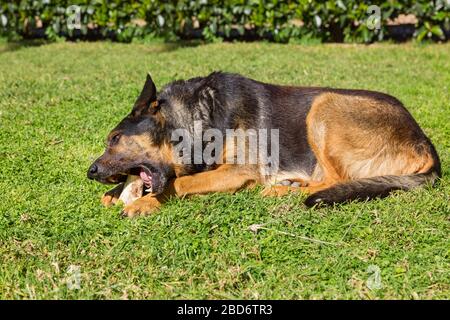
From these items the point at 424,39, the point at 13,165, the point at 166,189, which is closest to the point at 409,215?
the point at 166,189

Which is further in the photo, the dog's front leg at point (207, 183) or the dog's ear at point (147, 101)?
the dog's ear at point (147, 101)

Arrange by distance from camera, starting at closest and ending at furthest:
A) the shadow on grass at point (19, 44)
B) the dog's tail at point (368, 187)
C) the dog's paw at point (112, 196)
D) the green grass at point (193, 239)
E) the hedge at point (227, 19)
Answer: the green grass at point (193, 239) < the dog's tail at point (368, 187) < the dog's paw at point (112, 196) < the hedge at point (227, 19) < the shadow on grass at point (19, 44)

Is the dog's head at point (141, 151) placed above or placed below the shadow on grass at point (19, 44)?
above

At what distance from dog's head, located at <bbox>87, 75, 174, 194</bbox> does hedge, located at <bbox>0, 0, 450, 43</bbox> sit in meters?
9.04

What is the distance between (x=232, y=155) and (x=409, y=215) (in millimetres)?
1674

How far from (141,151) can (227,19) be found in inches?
380

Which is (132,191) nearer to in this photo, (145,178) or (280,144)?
(145,178)

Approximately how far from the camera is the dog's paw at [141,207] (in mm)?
5238

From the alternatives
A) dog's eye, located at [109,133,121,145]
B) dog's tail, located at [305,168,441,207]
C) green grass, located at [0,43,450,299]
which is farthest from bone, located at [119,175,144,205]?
dog's tail, located at [305,168,441,207]

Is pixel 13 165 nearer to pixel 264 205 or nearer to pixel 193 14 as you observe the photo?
pixel 264 205

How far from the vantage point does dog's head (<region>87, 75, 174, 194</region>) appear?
554 centimetres

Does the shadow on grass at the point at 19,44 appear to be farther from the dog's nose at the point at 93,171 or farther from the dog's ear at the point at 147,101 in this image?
the dog's nose at the point at 93,171

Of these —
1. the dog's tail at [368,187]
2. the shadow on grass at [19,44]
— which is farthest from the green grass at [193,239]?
the shadow on grass at [19,44]

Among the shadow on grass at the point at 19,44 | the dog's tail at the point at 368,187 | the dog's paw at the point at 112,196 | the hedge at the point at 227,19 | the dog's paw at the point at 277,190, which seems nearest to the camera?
the dog's tail at the point at 368,187
